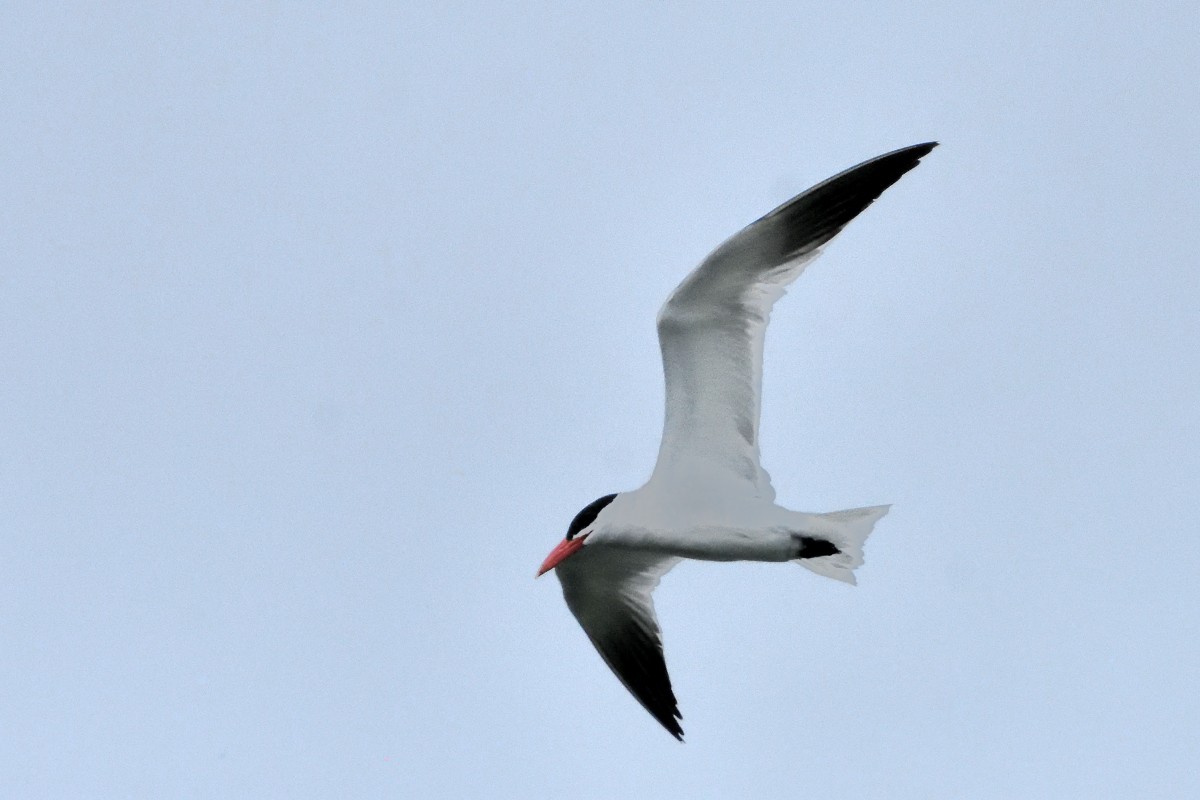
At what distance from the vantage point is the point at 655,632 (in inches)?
541

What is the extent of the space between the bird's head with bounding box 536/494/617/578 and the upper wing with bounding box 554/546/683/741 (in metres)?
1.08

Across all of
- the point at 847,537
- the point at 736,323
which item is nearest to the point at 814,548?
Answer: the point at 847,537

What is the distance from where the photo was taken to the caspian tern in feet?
38.9

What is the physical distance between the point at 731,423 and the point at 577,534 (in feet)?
4.49

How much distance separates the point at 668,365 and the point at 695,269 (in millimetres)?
771

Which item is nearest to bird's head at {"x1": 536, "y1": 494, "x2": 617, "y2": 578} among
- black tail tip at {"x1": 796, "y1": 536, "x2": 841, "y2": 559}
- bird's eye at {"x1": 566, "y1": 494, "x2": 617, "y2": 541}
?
bird's eye at {"x1": 566, "y1": 494, "x2": 617, "y2": 541}

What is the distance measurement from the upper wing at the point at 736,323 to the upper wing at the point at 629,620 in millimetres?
1600

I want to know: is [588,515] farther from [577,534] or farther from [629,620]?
[629,620]

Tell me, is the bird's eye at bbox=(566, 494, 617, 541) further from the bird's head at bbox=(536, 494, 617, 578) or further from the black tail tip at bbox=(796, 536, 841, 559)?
the black tail tip at bbox=(796, 536, 841, 559)

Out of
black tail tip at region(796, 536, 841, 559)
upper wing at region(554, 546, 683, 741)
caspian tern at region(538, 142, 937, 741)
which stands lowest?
upper wing at region(554, 546, 683, 741)

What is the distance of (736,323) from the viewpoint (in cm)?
1212

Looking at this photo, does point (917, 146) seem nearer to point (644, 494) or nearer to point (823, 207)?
point (823, 207)

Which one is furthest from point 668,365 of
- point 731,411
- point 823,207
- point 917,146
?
point 917,146

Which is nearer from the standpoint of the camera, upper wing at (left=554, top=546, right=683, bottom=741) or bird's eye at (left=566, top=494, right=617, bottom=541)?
bird's eye at (left=566, top=494, right=617, bottom=541)
